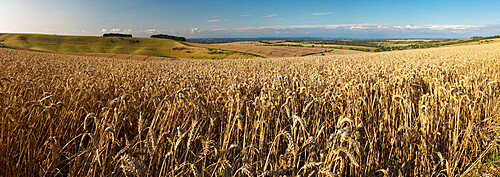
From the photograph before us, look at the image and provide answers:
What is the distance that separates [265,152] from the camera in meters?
2.73

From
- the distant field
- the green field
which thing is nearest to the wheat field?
the distant field

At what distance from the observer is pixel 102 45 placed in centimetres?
8388

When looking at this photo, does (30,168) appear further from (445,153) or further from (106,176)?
(445,153)

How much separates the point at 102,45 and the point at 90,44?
4431 millimetres

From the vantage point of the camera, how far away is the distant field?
240 ft

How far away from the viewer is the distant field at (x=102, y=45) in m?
73.3

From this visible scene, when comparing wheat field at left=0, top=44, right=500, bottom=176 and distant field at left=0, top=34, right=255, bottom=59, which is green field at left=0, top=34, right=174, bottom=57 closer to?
distant field at left=0, top=34, right=255, bottom=59

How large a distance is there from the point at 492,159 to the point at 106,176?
4.50 metres

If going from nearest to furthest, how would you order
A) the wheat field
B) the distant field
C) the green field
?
the wheat field, the distant field, the green field

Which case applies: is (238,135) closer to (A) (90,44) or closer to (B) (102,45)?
(B) (102,45)

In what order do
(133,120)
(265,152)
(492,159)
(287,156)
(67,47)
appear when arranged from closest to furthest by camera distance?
(287,156), (265,152), (492,159), (133,120), (67,47)

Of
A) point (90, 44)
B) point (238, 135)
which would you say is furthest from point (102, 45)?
point (238, 135)

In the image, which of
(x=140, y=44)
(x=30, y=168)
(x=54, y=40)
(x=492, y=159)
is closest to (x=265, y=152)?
(x=30, y=168)

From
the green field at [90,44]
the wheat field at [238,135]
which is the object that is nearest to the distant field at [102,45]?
the green field at [90,44]
